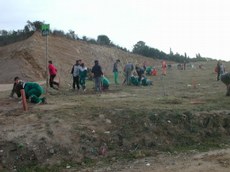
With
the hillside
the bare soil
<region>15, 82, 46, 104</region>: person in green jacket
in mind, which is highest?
the hillside

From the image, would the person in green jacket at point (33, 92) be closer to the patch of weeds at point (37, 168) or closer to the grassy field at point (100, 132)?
the grassy field at point (100, 132)

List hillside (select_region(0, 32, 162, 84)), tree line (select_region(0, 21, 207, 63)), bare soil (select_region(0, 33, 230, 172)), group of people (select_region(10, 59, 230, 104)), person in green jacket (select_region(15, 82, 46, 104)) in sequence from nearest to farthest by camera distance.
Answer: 1. bare soil (select_region(0, 33, 230, 172))
2. person in green jacket (select_region(15, 82, 46, 104))
3. group of people (select_region(10, 59, 230, 104))
4. hillside (select_region(0, 32, 162, 84))
5. tree line (select_region(0, 21, 207, 63))

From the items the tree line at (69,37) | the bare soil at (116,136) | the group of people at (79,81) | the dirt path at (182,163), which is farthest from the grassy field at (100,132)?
the tree line at (69,37)

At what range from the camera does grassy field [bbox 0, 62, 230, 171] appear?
8.28m

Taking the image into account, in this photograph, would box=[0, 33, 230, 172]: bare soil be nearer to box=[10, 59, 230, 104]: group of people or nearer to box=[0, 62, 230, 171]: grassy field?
box=[0, 62, 230, 171]: grassy field

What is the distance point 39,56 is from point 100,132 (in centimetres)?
2870

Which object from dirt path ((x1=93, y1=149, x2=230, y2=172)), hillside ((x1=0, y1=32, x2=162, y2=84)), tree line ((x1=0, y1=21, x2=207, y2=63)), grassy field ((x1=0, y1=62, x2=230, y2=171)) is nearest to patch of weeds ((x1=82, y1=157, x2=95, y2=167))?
grassy field ((x1=0, y1=62, x2=230, y2=171))

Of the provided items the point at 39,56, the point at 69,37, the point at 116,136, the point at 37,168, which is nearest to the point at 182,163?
the point at 116,136

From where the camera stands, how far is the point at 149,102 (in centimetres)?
1266

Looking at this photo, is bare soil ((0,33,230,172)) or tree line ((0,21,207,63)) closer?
bare soil ((0,33,230,172))

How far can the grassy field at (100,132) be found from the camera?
326 inches

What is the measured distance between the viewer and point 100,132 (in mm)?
9375

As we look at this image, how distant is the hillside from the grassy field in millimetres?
21742

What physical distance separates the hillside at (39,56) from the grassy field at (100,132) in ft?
71.3
